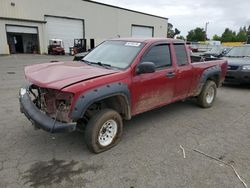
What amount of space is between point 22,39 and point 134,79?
33.6 m

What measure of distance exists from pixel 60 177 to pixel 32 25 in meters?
30.5

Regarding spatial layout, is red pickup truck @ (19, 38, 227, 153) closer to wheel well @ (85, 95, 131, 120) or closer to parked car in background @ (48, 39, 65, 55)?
wheel well @ (85, 95, 131, 120)

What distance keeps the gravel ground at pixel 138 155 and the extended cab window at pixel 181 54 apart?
133cm

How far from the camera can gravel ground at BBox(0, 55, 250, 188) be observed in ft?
10.0

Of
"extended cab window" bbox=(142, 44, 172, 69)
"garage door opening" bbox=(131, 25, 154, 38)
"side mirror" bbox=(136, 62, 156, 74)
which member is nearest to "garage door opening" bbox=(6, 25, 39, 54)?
"garage door opening" bbox=(131, 25, 154, 38)

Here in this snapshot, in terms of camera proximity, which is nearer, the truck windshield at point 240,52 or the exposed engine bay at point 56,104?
the exposed engine bay at point 56,104

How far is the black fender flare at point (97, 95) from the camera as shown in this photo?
3229 mm

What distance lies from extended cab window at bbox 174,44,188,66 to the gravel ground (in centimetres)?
133

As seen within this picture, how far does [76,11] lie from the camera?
33.3 meters

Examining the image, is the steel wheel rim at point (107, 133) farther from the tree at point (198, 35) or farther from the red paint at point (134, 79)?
the tree at point (198, 35)

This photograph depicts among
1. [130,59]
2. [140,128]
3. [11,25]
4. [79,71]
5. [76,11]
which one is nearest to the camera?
[79,71]

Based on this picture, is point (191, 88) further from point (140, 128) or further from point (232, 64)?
point (232, 64)

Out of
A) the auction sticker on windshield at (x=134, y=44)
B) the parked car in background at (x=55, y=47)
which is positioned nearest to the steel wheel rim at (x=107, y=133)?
the auction sticker on windshield at (x=134, y=44)

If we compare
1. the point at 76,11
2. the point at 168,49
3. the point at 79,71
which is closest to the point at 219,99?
the point at 168,49
